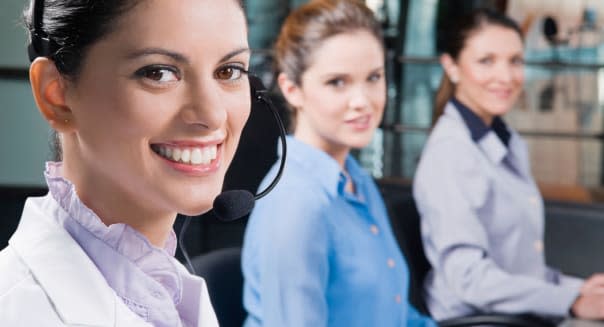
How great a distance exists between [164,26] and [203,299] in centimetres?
23

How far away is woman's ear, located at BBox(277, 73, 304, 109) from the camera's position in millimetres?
1233

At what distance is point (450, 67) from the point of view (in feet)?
6.50

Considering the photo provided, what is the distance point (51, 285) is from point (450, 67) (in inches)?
62.7

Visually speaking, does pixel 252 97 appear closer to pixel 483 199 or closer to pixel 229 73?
pixel 229 73

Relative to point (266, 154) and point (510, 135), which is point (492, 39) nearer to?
point (510, 135)

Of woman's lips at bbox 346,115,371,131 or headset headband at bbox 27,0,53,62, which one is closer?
headset headband at bbox 27,0,53,62

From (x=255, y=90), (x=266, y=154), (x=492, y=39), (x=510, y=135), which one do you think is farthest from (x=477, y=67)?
(x=255, y=90)

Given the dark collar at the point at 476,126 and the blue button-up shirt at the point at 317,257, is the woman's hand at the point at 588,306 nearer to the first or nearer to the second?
the dark collar at the point at 476,126

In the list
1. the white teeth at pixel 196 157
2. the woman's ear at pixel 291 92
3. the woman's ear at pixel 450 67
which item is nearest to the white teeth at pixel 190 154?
the white teeth at pixel 196 157

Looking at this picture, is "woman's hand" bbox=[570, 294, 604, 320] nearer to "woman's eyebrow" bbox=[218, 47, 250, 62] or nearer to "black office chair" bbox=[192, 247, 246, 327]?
"black office chair" bbox=[192, 247, 246, 327]

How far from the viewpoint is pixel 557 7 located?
3682mm

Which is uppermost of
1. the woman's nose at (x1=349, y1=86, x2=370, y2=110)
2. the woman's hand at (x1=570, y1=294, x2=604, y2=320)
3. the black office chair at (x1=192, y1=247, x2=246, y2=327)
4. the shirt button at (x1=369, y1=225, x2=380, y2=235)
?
the woman's nose at (x1=349, y1=86, x2=370, y2=110)

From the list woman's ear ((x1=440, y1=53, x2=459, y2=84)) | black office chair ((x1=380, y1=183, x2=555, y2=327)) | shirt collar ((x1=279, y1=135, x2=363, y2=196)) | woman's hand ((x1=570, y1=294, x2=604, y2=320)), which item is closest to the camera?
shirt collar ((x1=279, y1=135, x2=363, y2=196))

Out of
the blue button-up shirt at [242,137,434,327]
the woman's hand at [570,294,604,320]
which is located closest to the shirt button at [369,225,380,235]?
the blue button-up shirt at [242,137,434,327]
